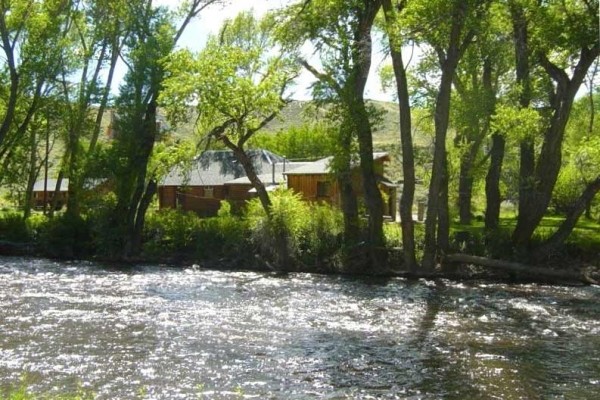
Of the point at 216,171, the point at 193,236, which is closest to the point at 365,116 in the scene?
the point at 193,236

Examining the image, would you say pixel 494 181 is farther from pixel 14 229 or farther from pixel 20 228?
pixel 14 229

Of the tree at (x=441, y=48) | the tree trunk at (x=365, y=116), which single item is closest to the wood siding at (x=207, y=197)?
the tree trunk at (x=365, y=116)

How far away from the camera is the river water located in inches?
474

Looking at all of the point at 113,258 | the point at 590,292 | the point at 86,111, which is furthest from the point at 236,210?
the point at 590,292

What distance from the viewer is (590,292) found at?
2398 centimetres

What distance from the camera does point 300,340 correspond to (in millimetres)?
15852

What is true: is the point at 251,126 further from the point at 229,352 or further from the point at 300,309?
the point at 229,352

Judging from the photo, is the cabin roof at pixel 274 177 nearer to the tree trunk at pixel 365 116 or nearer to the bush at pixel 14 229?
the bush at pixel 14 229

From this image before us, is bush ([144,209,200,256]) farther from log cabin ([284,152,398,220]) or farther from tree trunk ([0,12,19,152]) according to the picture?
log cabin ([284,152,398,220])

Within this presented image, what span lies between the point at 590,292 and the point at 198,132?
19284mm

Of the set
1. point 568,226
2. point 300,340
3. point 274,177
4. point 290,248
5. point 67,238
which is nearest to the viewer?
point 300,340

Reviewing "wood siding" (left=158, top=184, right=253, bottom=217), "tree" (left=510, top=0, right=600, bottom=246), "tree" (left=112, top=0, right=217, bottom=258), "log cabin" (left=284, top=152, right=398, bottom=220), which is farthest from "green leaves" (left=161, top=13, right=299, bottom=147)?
"wood siding" (left=158, top=184, right=253, bottom=217)

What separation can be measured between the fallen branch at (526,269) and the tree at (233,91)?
777 cm

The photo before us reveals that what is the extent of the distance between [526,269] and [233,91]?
14693mm
